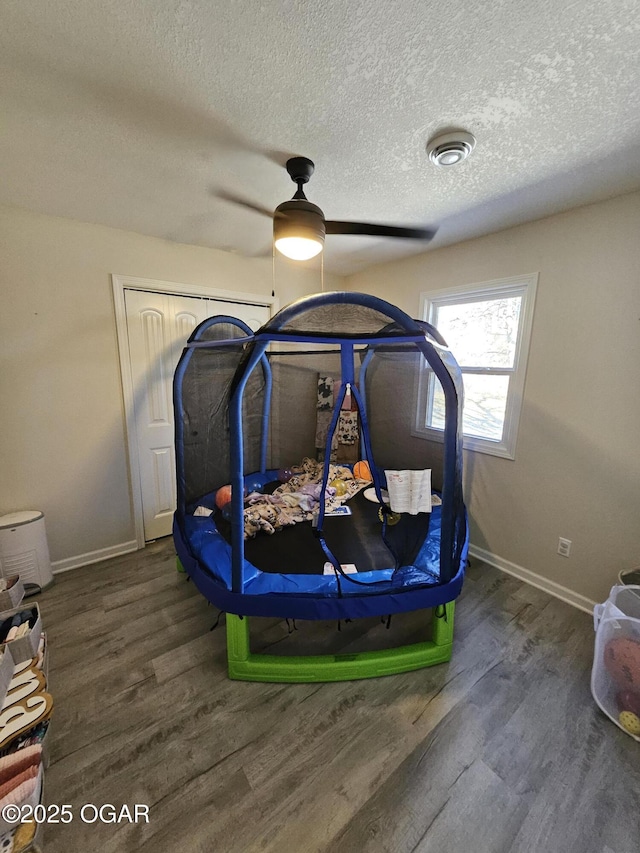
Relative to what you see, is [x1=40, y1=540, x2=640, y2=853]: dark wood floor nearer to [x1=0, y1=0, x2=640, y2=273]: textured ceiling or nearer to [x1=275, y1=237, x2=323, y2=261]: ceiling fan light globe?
[x1=275, y1=237, x2=323, y2=261]: ceiling fan light globe

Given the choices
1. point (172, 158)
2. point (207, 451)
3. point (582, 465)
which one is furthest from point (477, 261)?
point (207, 451)

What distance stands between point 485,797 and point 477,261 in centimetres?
299

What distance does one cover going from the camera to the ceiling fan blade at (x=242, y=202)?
1820 millimetres

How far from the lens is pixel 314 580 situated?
156 centimetres

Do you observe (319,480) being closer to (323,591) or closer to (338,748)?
(323,591)

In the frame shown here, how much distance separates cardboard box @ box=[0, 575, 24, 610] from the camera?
166cm

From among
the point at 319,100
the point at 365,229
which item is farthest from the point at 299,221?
the point at 365,229

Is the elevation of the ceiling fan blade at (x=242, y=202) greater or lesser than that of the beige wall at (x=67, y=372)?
greater

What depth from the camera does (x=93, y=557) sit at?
2459 millimetres

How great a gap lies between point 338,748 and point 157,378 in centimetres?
258

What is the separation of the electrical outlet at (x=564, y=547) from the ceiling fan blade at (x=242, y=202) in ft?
9.51

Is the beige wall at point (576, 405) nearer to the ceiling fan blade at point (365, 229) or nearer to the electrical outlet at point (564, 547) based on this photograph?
the electrical outlet at point (564, 547)

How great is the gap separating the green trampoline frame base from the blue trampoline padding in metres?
0.11

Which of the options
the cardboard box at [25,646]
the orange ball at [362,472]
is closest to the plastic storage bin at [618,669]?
the orange ball at [362,472]
